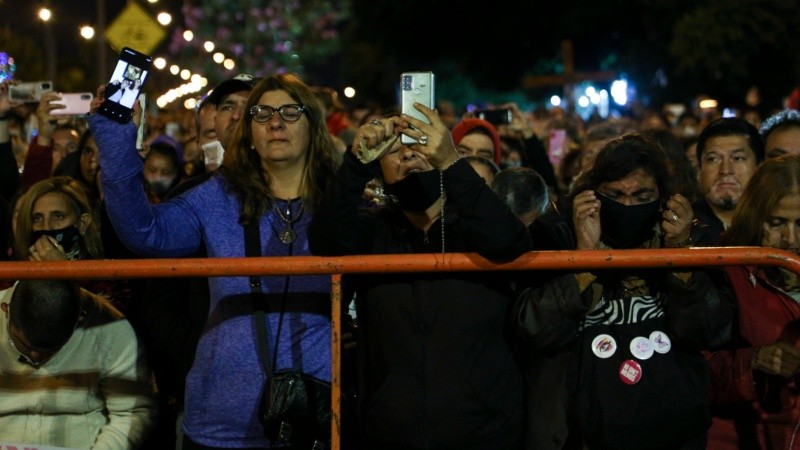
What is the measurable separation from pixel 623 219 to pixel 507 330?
24.9 inches

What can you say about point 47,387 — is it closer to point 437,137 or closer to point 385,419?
point 385,419

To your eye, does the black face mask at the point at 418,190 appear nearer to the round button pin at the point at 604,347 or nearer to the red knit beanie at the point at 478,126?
the round button pin at the point at 604,347

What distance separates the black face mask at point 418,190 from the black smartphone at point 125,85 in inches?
40.9

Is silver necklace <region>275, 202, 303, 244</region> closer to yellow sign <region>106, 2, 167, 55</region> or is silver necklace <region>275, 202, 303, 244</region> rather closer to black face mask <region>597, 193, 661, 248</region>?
black face mask <region>597, 193, 661, 248</region>

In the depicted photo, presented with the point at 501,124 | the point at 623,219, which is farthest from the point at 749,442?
the point at 501,124

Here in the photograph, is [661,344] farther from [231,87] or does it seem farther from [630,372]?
[231,87]

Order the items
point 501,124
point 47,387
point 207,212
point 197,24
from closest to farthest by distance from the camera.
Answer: point 207,212
point 47,387
point 501,124
point 197,24

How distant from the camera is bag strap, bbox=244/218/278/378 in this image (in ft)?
13.3

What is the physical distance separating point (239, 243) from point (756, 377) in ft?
6.89

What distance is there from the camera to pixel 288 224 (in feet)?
14.0

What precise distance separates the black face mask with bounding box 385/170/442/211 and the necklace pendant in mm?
429

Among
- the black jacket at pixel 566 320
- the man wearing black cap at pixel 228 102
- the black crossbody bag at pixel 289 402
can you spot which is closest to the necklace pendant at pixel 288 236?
the black crossbody bag at pixel 289 402

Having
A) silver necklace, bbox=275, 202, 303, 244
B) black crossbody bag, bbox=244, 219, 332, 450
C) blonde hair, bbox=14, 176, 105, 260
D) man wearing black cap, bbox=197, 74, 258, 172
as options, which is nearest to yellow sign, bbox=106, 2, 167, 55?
man wearing black cap, bbox=197, 74, 258, 172

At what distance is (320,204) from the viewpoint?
156 inches
